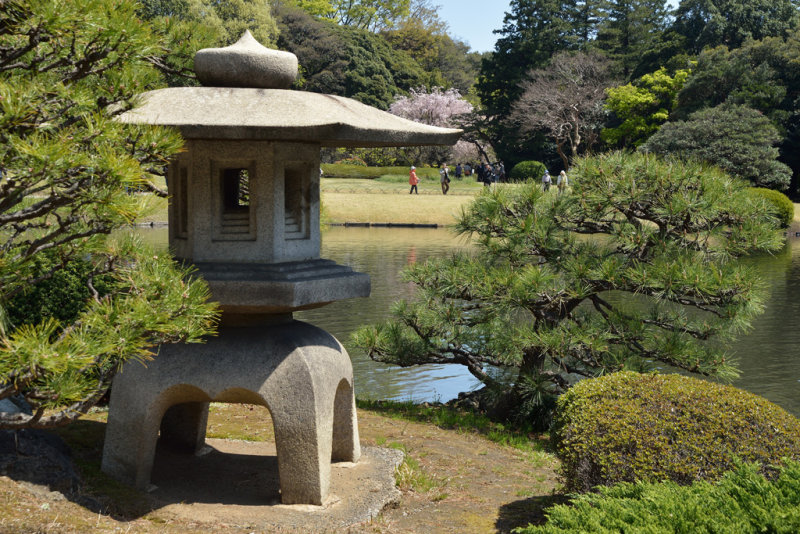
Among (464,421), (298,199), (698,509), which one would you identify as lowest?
(464,421)

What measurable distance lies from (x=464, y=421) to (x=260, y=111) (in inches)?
177

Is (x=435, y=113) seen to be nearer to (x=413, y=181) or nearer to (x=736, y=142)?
(x=413, y=181)

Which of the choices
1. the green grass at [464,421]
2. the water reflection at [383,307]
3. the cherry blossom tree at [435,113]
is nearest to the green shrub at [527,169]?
the cherry blossom tree at [435,113]

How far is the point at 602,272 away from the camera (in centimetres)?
770

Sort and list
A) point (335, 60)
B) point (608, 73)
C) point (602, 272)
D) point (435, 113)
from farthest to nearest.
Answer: point (435, 113)
point (335, 60)
point (608, 73)
point (602, 272)

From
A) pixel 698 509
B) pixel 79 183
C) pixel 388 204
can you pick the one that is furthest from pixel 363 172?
pixel 698 509

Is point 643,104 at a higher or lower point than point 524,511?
higher

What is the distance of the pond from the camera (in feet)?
36.9

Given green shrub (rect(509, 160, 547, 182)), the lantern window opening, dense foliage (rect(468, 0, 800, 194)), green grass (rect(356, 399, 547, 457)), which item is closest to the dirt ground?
green grass (rect(356, 399, 547, 457))

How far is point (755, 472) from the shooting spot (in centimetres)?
438

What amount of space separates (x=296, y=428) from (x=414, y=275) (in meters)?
3.61

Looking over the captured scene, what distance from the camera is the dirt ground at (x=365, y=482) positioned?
465cm

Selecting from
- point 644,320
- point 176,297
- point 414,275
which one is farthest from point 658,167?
point 176,297

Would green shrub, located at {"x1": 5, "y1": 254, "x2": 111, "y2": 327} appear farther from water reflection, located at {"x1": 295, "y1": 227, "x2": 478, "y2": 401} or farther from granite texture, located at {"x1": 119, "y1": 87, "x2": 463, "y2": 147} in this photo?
water reflection, located at {"x1": 295, "y1": 227, "x2": 478, "y2": 401}
